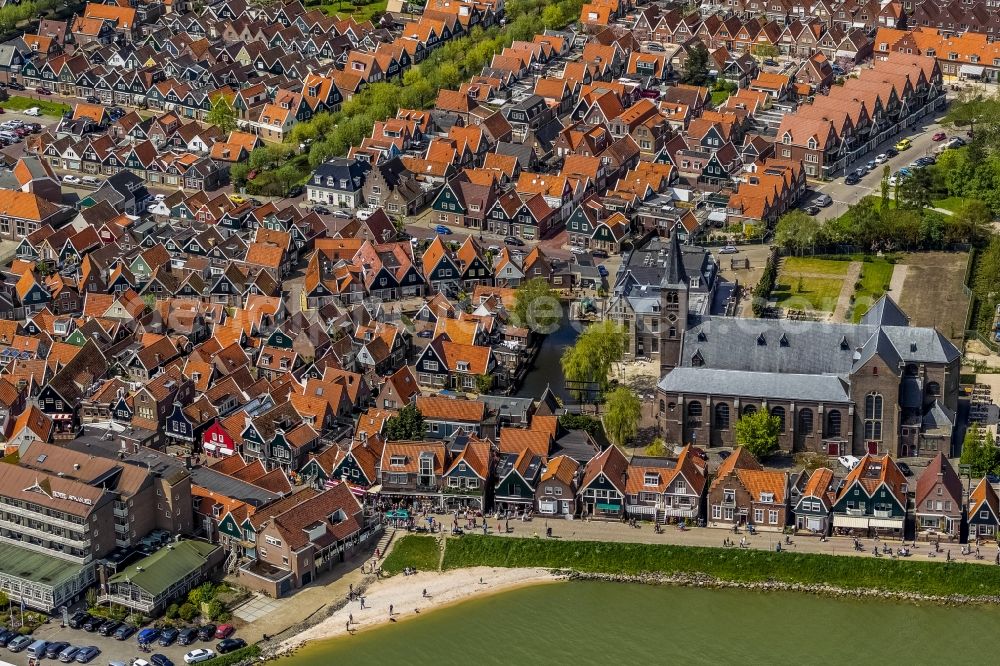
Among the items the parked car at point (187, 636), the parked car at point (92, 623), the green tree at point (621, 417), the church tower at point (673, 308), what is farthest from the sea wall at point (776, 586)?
the parked car at point (92, 623)

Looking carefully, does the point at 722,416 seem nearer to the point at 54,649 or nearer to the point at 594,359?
the point at 594,359

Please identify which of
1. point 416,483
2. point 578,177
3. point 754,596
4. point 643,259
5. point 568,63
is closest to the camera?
point 754,596

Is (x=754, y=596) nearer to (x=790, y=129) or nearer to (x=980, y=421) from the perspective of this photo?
(x=980, y=421)

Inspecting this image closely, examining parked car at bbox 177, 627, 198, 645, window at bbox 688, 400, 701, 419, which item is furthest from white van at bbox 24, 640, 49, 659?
window at bbox 688, 400, 701, 419

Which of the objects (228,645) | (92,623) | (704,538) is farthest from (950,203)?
(92,623)

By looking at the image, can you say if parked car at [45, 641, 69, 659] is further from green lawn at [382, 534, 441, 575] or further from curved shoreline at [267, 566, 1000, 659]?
green lawn at [382, 534, 441, 575]

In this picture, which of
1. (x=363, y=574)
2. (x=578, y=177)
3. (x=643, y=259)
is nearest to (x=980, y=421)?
(x=643, y=259)

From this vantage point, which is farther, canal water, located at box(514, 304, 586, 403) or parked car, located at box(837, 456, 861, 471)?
canal water, located at box(514, 304, 586, 403)
